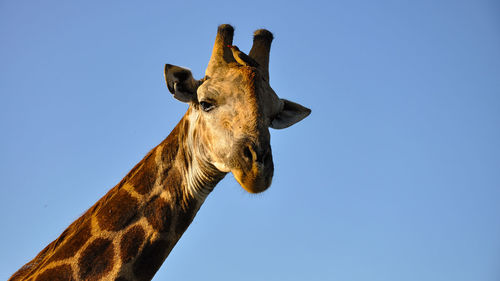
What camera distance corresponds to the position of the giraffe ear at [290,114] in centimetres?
747

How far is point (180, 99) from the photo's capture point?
657 cm

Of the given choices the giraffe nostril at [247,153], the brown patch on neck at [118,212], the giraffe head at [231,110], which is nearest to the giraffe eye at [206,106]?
the giraffe head at [231,110]

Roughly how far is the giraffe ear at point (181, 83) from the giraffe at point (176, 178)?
0.5 inches

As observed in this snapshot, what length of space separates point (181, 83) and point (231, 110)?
3.08ft

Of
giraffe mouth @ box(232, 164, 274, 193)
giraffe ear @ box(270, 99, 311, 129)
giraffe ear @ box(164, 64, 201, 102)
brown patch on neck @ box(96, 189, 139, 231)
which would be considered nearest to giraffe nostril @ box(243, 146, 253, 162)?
giraffe mouth @ box(232, 164, 274, 193)

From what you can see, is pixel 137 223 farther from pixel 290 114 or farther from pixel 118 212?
pixel 290 114

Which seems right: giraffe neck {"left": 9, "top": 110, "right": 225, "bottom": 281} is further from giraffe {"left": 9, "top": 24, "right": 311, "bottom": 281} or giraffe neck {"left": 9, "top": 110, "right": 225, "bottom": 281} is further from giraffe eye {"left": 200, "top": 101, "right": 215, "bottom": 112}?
giraffe eye {"left": 200, "top": 101, "right": 215, "bottom": 112}

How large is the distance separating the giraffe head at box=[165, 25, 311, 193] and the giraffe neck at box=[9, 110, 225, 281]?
31 cm

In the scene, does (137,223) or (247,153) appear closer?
(247,153)

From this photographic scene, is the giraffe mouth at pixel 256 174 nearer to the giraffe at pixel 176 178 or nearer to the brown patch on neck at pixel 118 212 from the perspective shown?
the giraffe at pixel 176 178

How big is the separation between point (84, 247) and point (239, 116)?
7.64 feet

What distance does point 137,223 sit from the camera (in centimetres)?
613

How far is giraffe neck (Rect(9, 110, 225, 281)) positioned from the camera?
5934 millimetres

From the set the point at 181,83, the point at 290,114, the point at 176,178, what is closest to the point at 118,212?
the point at 176,178
